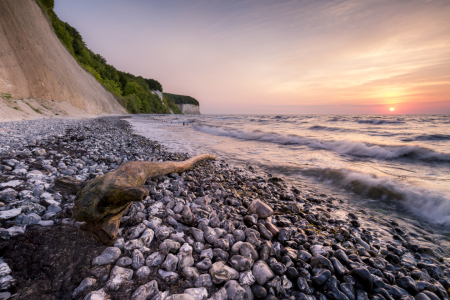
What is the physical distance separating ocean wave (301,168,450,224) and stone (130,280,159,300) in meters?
4.70

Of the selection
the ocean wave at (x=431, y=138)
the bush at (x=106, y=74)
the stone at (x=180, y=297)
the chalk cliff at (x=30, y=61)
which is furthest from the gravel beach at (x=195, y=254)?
the bush at (x=106, y=74)

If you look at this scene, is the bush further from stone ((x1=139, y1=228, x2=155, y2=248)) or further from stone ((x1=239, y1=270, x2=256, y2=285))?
stone ((x1=239, y1=270, x2=256, y2=285))

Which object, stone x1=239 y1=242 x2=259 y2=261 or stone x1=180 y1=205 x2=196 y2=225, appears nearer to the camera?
stone x1=239 y1=242 x2=259 y2=261

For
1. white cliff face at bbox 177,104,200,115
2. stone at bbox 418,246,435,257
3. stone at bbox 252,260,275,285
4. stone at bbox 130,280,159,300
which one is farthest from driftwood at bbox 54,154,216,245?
white cliff face at bbox 177,104,200,115

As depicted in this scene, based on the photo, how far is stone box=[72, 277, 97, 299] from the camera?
128 centimetres

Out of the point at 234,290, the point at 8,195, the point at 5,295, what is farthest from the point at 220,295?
the point at 8,195

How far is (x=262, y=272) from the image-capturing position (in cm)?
165

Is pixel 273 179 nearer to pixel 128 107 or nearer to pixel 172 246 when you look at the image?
pixel 172 246

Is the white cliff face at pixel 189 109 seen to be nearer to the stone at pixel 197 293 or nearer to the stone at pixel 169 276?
the stone at pixel 169 276

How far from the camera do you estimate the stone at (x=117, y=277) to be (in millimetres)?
1371

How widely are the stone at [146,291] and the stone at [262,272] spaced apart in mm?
829

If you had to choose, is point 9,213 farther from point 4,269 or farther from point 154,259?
point 154,259

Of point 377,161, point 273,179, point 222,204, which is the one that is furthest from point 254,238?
point 377,161

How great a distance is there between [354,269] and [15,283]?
2687mm
